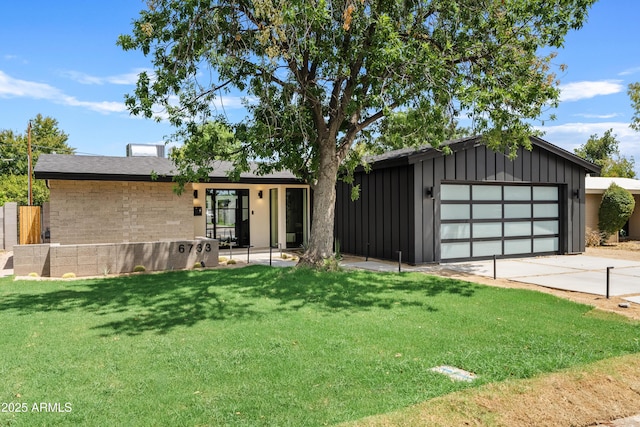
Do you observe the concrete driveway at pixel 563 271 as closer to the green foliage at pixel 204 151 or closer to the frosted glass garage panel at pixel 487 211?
the frosted glass garage panel at pixel 487 211

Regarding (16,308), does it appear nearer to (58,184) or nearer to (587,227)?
(58,184)

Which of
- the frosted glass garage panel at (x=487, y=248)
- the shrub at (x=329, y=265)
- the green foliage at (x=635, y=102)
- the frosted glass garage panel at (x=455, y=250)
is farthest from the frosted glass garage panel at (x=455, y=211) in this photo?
the green foliage at (x=635, y=102)

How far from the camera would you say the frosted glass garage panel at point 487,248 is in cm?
1378

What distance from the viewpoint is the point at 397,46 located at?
843 cm

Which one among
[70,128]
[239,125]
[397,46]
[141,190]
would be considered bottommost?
[141,190]

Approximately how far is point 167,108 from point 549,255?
42.7 feet

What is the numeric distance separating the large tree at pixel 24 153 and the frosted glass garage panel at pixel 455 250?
22.6 meters

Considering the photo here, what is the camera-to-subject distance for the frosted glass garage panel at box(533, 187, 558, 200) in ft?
49.3

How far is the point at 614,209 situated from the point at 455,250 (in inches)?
400

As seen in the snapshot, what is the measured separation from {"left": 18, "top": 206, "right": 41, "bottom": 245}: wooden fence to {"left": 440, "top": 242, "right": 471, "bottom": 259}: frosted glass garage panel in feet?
44.9

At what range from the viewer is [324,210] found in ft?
35.6

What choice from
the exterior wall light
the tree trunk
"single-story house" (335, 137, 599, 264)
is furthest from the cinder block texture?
the exterior wall light

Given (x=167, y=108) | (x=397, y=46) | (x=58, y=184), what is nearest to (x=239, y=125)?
(x=167, y=108)

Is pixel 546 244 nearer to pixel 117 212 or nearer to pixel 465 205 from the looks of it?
pixel 465 205
